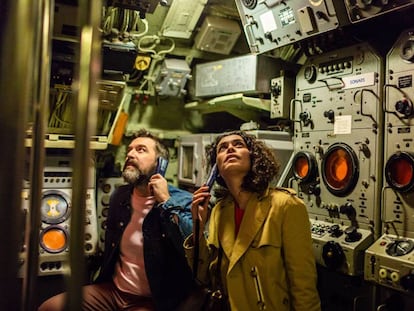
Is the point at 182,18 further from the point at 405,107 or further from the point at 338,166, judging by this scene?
the point at 405,107

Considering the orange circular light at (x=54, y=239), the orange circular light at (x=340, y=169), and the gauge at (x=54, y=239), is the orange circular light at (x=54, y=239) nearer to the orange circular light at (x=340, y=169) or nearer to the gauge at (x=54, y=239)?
the gauge at (x=54, y=239)

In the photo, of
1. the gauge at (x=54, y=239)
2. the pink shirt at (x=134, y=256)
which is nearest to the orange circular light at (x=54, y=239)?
the gauge at (x=54, y=239)

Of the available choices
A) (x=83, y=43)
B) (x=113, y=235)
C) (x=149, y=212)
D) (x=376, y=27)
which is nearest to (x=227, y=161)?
(x=149, y=212)

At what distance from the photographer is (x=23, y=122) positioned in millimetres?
890

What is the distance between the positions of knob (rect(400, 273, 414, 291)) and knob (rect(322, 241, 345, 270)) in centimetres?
47

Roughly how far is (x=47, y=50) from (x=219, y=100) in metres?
3.12

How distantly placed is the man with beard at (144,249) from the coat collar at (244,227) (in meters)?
0.28

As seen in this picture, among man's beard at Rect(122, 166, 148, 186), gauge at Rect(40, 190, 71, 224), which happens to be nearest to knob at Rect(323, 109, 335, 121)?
man's beard at Rect(122, 166, 148, 186)

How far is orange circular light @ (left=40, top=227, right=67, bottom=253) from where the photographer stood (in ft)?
11.3

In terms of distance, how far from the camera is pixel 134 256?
9.12 feet

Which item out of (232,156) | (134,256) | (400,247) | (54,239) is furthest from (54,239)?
(400,247)

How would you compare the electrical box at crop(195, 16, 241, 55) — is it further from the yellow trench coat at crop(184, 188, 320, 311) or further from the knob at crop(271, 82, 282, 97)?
the yellow trench coat at crop(184, 188, 320, 311)

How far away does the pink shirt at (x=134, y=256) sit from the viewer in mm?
2693

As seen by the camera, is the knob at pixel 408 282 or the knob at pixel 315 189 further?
the knob at pixel 315 189
